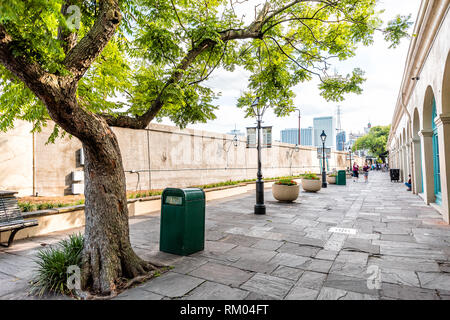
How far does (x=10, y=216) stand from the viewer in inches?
208

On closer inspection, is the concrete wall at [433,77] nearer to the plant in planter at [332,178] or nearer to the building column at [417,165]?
the building column at [417,165]

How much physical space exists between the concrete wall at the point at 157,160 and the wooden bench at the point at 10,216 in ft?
9.20

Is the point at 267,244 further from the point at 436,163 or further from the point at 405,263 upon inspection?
the point at 436,163

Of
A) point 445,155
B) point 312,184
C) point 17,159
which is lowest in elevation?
point 312,184

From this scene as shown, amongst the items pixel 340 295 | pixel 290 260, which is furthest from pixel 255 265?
pixel 340 295

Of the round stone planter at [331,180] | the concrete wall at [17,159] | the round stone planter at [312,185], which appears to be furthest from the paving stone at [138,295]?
the round stone planter at [331,180]

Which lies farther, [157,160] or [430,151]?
[157,160]

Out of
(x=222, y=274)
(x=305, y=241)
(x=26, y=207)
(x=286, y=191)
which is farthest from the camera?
(x=286, y=191)

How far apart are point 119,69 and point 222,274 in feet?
16.0

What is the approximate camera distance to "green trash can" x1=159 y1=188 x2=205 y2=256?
15.3 ft

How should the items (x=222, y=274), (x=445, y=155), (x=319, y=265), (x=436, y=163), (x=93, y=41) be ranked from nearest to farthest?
(x=93, y=41) → (x=222, y=274) → (x=319, y=265) → (x=445, y=155) → (x=436, y=163)
